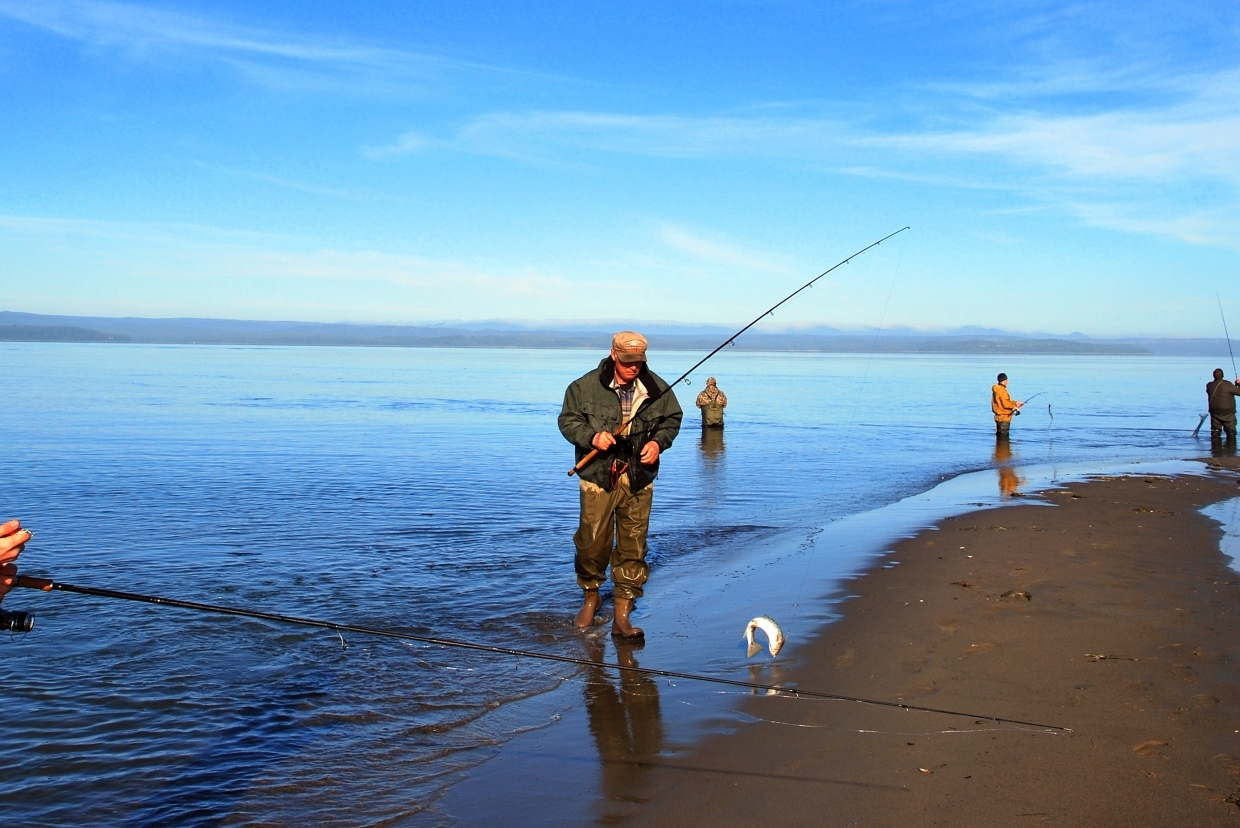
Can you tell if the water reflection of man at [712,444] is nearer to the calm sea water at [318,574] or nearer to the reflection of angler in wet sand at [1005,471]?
the calm sea water at [318,574]

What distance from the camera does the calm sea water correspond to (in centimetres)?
491

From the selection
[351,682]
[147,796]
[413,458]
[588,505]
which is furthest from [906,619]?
[413,458]

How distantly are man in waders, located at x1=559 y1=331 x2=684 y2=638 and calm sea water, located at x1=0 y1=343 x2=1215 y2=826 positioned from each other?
620mm

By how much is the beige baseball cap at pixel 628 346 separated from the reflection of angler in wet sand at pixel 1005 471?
892 cm

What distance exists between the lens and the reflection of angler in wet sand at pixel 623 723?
180 inches

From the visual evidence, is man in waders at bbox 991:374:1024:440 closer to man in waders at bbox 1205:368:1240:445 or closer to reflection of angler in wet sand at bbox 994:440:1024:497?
reflection of angler in wet sand at bbox 994:440:1024:497

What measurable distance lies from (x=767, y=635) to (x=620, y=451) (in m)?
1.54

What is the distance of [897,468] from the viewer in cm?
1880

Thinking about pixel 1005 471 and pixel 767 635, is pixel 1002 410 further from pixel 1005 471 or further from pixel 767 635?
pixel 767 635

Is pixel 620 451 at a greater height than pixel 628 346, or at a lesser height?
lesser

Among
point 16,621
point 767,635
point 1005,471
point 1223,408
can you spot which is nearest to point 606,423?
point 767,635

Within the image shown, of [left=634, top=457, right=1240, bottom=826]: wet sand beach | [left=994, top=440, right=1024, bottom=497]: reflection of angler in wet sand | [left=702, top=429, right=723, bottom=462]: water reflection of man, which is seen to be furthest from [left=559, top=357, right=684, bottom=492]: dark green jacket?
[left=702, top=429, right=723, bottom=462]: water reflection of man

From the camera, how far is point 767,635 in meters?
6.33

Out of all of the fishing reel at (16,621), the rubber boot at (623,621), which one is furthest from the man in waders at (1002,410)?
the fishing reel at (16,621)
